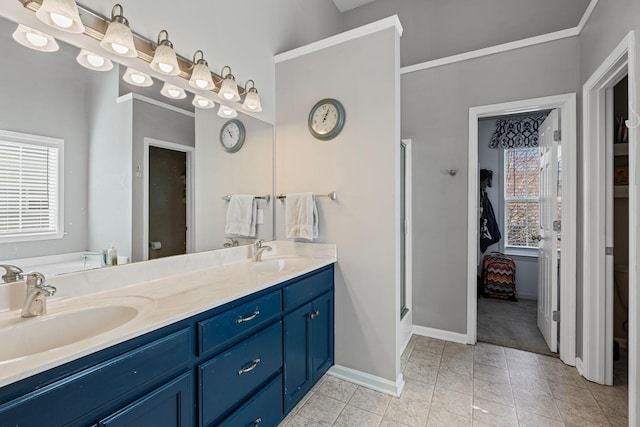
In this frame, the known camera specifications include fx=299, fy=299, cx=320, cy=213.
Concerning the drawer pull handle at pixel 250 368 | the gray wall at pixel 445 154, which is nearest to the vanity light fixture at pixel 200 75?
the drawer pull handle at pixel 250 368

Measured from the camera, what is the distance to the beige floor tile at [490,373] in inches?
86.2

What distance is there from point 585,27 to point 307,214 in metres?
2.48

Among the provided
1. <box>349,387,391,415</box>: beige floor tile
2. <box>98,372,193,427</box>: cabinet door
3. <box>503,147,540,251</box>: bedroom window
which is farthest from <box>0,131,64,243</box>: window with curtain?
<box>503,147,540,251</box>: bedroom window

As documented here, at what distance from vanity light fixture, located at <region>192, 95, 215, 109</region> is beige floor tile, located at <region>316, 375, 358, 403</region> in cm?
205

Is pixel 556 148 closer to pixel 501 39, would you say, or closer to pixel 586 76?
pixel 586 76

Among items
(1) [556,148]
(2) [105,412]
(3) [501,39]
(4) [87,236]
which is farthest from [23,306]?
(3) [501,39]

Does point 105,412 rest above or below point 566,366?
above

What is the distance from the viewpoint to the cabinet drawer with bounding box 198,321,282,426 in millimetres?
1189

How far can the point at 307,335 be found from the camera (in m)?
1.88

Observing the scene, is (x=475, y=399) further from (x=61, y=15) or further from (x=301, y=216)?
(x=61, y=15)

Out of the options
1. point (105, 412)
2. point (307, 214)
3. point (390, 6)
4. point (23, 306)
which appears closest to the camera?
point (105, 412)

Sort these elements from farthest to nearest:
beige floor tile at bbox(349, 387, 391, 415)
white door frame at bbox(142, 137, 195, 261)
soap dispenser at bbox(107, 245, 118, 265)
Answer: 1. beige floor tile at bbox(349, 387, 391, 415)
2. white door frame at bbox(142, 137, 195, 261)
3. soap dispenser at bbox(107, 245, 118, 265)

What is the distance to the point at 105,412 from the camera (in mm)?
874

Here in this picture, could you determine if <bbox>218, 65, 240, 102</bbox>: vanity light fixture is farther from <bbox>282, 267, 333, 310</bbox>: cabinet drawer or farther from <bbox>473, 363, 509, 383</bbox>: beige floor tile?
<bbox>473, 363, 509, 383</bbox>: beige floor tile
